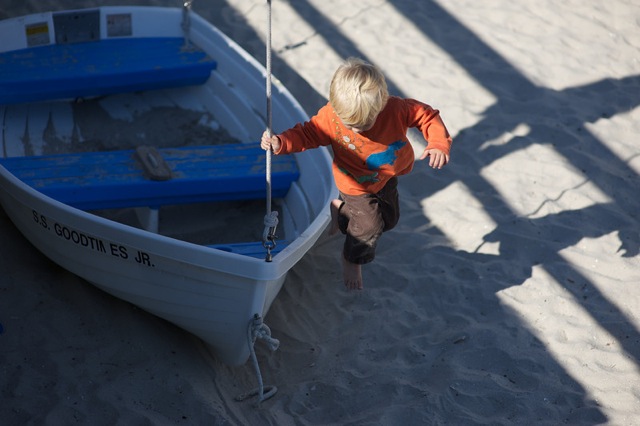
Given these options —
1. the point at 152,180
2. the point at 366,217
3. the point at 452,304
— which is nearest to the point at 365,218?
the point at 366,217

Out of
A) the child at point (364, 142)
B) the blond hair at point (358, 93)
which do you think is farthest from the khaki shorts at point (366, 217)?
the blond hair at point (358, 93)

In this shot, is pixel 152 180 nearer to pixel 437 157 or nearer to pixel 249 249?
pixel 249 249

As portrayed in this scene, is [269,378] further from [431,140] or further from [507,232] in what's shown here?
[507,232]

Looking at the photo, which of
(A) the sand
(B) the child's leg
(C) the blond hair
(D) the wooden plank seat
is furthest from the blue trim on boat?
(D) the wooden plank seat

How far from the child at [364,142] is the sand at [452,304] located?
0.62m

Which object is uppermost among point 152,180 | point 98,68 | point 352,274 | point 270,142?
point 270,142

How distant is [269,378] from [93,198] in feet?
4.60

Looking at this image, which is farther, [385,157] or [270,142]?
[385,157]

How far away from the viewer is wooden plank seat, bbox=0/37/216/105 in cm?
539

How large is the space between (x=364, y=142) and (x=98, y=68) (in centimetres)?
267

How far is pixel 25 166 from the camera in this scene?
182 inches

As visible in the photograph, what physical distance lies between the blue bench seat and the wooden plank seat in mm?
863

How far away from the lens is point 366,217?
3951mm

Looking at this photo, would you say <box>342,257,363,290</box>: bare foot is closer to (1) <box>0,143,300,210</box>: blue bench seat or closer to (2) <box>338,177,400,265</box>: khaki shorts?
(2) <box>338,177,400,265</box>: khaki shorts
